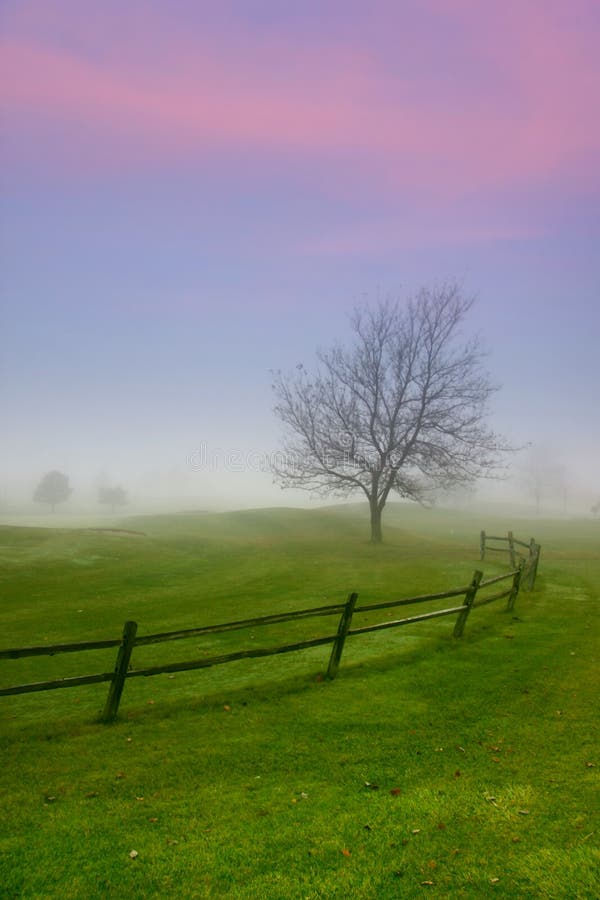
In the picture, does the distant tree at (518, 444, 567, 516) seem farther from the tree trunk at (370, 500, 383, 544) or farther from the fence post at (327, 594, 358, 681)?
the fence post at (327, 594, 358, 681)

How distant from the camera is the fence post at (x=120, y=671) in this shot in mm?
8422

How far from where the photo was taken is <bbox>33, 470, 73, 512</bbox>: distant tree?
95.6 m

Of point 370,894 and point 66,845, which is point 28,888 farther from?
point 370,894

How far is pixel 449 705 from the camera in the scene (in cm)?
917

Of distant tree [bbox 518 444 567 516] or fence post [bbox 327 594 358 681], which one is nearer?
fence post [bbox 327 594 358 681]

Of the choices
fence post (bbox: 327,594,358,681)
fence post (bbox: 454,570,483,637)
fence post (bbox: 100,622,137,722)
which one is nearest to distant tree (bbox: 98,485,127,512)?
fence post (bbox: 454,570,483,637)

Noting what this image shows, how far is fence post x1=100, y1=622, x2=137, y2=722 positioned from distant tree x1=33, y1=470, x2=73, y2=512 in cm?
9835

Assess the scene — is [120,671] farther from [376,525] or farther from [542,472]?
[542,472]

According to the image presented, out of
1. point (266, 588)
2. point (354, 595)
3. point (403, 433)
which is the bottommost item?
point (266, 588)

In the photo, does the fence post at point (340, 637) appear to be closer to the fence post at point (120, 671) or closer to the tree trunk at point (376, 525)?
the fence post at point (120, 671)

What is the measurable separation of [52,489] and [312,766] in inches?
4030

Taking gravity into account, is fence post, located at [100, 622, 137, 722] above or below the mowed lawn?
above

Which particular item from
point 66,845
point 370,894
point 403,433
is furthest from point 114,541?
point 370,894

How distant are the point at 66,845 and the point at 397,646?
9.01 metres
